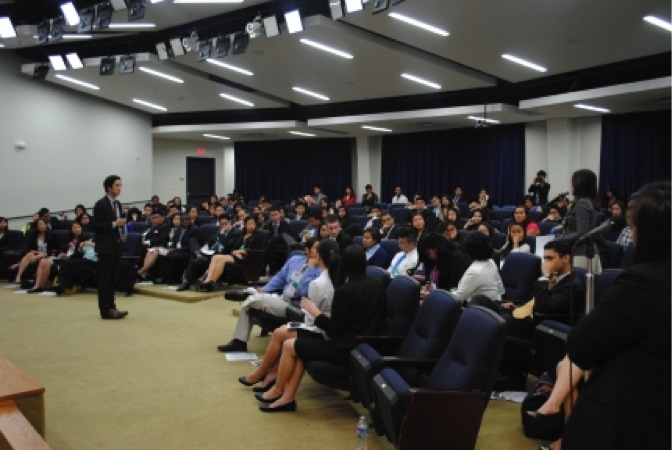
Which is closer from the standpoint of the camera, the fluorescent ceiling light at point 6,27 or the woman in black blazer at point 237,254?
the woman in black blazer at point 237,254

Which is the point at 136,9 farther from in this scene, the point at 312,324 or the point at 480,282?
the point at 480,282

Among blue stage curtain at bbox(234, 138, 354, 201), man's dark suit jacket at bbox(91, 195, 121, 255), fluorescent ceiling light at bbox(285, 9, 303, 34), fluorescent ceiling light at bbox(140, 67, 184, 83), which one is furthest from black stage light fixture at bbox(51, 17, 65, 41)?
blue stage curtain at bbox(234, 138, 354, 201)

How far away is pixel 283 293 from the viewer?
503 cm

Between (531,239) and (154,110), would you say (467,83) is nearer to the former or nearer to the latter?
(531,239)

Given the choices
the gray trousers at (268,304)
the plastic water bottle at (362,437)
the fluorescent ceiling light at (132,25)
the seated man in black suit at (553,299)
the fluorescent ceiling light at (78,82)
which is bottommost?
the plastic water bottle at (362,437)

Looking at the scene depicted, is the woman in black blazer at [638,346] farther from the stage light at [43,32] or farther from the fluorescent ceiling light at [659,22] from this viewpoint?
the stage light at [43,32]

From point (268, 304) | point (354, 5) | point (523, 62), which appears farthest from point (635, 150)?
point (268, 304)

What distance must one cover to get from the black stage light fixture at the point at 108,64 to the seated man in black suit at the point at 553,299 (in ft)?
27.9

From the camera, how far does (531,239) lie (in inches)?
245

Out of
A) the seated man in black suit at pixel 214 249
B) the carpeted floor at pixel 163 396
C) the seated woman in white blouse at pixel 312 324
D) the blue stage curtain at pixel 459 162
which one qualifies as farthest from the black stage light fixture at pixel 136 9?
the blue stage curtain at pixel 459 162

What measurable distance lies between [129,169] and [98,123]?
1485 millimetres

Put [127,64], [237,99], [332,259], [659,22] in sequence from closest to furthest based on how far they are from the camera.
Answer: [332,259]
[659,22]
[127,64]
[237,99]

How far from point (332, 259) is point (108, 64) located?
7.89m

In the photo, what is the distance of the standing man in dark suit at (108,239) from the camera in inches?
239
